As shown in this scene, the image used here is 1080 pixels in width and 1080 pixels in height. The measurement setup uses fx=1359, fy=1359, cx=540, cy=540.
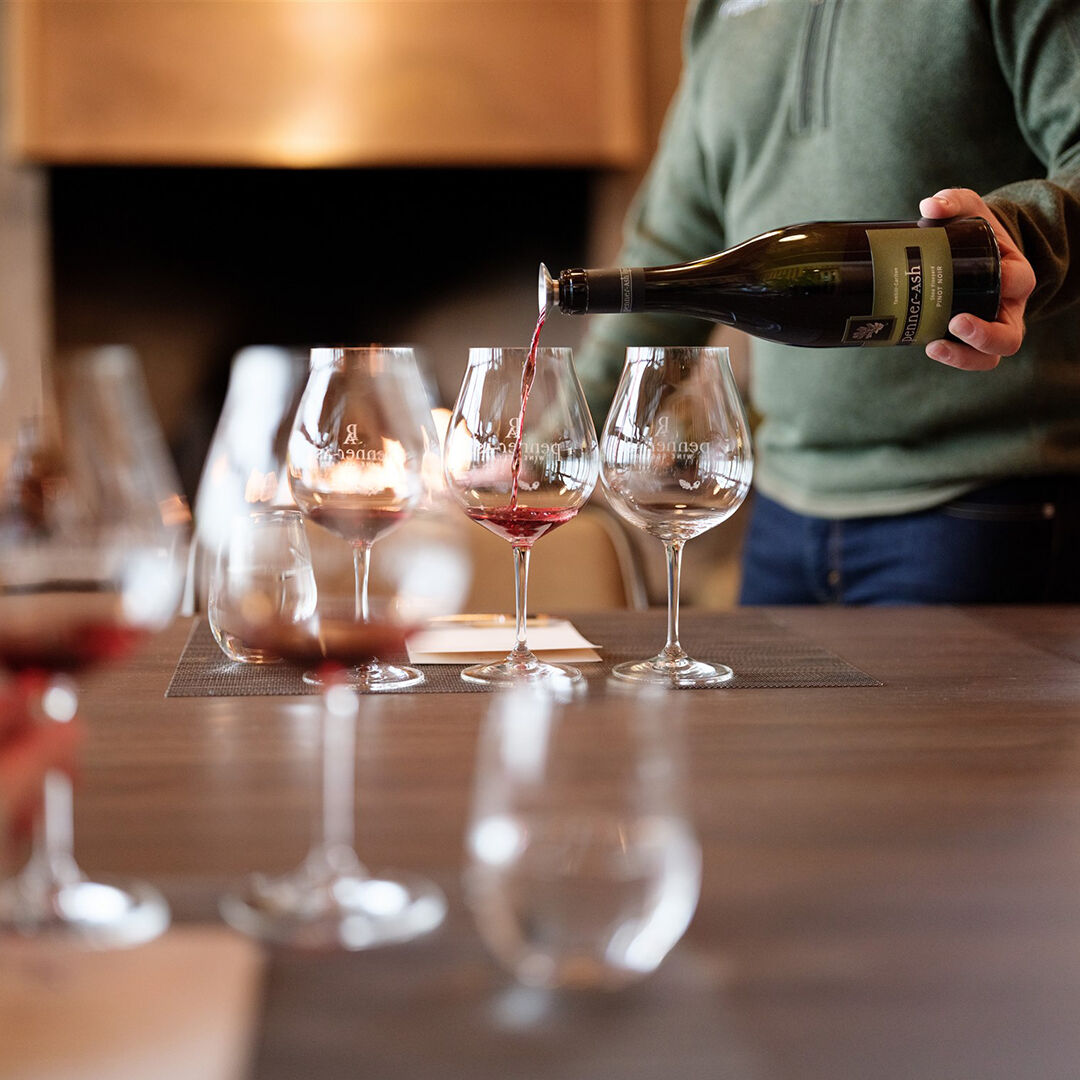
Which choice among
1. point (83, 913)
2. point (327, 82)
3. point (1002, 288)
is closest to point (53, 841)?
point (83, 913)

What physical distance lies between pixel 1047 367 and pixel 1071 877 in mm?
978

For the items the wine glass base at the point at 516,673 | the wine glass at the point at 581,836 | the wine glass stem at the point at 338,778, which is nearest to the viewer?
the wine glass at the point at 581,836

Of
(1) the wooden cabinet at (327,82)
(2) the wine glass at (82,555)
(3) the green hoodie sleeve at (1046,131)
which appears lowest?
(2) the wine glass at (82,555)

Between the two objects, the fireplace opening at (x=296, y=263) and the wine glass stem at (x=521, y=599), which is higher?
the fireplace opening at (x=296, y=263)

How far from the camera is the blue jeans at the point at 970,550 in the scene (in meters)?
1.41

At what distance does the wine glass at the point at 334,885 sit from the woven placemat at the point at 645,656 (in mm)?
248

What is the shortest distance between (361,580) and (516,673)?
0.30 meters

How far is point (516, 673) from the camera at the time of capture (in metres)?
0.87

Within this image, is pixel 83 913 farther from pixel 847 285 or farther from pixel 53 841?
pixel 847 285

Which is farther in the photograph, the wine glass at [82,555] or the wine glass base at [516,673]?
the wine glass base at [516,673]

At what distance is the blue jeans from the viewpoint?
1.41 m

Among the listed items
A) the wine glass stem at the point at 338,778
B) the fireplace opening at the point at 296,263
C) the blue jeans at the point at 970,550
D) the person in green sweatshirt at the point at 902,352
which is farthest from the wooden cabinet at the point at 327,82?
the wine glass stem at the point at 338,778

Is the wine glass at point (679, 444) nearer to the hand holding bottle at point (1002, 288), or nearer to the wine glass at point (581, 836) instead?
the hand holding bottle at point (1002, 288)

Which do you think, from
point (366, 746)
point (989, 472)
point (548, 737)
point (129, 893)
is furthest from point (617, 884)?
point (989, 472)
